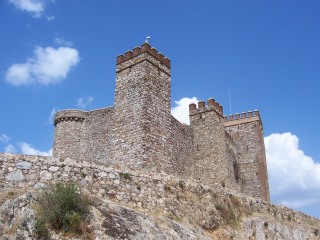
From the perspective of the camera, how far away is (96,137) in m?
26.5

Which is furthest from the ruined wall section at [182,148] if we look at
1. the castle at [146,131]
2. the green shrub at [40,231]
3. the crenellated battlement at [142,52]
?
the green shrub at [40,231]

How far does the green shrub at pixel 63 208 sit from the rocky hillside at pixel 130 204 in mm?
258

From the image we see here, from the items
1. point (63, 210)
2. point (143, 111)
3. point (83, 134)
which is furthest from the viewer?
point (83, 134)

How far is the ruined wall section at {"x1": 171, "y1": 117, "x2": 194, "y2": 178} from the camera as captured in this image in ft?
83.7

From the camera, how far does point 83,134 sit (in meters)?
27.2

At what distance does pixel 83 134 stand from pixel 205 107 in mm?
8814

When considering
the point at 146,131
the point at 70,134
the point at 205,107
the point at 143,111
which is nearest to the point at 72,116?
the point at 70,134

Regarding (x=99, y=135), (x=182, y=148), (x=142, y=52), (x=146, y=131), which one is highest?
(x=142, y=52)

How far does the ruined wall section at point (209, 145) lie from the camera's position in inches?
1093

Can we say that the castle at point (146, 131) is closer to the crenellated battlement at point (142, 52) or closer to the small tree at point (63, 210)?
the crenellated battlement at point (142, 52)

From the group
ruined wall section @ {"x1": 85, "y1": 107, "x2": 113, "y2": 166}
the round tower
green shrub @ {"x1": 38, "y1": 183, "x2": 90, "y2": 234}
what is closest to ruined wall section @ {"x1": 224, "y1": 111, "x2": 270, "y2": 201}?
ruined wall section @ {"x1": 85, "y1": 107, "x2": 113, "y2": 166}

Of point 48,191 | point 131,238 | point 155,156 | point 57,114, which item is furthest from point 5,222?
point 57,114

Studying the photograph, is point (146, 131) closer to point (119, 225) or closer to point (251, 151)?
point (119, 225)

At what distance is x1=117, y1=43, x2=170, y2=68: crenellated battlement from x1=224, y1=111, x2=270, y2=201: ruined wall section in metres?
14.7
